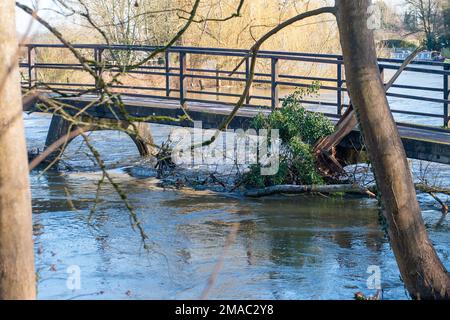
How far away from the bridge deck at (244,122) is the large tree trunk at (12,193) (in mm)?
6502

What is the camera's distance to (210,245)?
34.0 feet

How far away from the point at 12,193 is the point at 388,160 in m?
3.99

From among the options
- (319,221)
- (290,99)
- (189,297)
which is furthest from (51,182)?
(189,297)

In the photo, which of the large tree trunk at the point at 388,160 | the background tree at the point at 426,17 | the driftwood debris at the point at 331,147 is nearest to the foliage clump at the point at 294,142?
the driftwood debris at the point at 331,147

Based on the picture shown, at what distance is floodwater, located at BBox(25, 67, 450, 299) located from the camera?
28.1ft

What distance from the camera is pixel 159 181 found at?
1540 centimetres

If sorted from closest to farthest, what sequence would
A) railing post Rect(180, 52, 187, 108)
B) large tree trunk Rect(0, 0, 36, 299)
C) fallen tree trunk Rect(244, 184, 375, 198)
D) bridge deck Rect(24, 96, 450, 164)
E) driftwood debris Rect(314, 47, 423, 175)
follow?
large tree trunk Rect(0, 0, 36, 299) < bridge deck Rect(24, 96, 450, 164) < fallen tree trunk Rect(244, 184, 375, 198) < driftwood debris Rect(314, 47, 423, 175) < railing post Rect(180, 52, 187, 108)

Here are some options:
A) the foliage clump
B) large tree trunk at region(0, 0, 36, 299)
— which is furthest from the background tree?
large tree trunk at region(0, 0, 36, 299)

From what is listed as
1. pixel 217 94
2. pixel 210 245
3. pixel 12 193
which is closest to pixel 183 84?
pixel 217 94

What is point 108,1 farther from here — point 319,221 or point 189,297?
point 189,297

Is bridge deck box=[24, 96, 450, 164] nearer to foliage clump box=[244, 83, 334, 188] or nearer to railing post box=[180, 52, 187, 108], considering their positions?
railing post box=[180, 52, 187, 108]

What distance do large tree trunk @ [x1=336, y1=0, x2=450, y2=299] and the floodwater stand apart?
92 centimetres

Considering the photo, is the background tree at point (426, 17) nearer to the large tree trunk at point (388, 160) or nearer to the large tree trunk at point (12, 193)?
the large tree trunk at point (388, 160)
